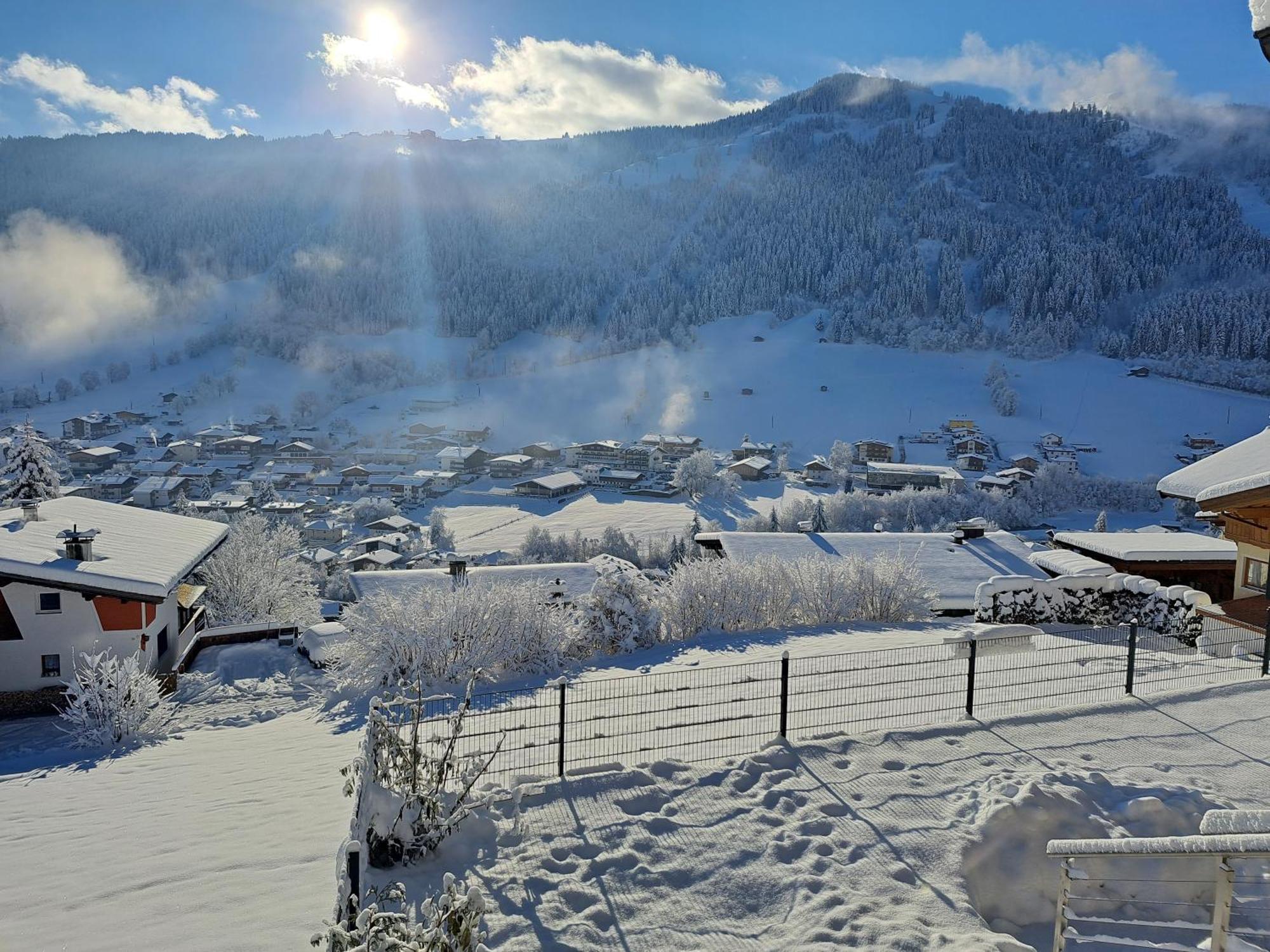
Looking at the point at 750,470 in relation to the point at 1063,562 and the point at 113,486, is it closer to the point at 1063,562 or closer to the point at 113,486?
the point at 1063,562

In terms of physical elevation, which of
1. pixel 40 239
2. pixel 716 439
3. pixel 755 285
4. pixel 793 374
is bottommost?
pixel 716 439

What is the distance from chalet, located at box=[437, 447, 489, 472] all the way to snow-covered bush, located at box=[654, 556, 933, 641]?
69340 mm

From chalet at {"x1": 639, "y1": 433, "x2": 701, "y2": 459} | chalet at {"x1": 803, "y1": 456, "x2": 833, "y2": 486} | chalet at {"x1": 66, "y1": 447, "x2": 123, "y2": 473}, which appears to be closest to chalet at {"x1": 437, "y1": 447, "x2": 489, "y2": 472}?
chalet at {"x1": 639, "y1": 433, "x2": 701, "y2": 459}

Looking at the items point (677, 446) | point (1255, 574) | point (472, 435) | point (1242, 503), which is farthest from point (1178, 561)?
point (472, 435)

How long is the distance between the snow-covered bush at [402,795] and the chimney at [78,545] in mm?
11959

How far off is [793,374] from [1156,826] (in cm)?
10547

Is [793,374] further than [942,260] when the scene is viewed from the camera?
No

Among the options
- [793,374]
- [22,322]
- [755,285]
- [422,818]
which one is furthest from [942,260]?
[22,322]

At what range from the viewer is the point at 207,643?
18.2 meters

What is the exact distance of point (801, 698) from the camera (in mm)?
8680

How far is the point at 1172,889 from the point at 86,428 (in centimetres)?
12296

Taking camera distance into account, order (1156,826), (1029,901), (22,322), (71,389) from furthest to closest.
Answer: (22,322) < (71,389) < (1156,826) < (1029,901)

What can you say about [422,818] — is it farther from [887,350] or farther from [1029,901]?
[887,350]

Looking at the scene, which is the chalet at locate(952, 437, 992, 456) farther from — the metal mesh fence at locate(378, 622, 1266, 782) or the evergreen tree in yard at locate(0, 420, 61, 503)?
the evergreen tree in yard at locate(0, 420, 61, 503)
